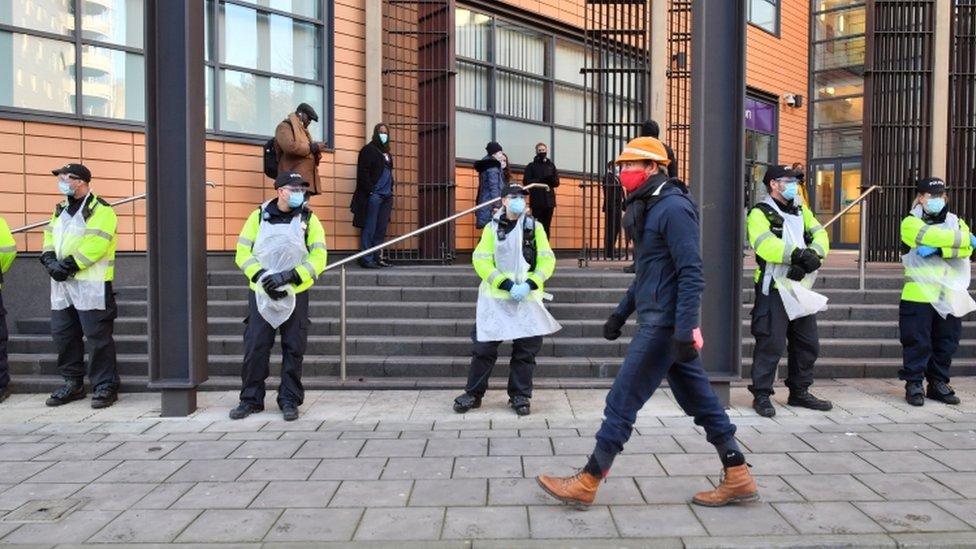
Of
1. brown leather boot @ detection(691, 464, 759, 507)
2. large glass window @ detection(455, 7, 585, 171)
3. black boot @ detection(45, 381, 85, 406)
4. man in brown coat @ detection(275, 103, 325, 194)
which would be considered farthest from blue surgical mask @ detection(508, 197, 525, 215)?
large glass window @ detection(455, 7, 585, 171)

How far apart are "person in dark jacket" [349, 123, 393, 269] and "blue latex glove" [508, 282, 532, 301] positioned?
4.08 m

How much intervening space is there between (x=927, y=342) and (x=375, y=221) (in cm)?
668

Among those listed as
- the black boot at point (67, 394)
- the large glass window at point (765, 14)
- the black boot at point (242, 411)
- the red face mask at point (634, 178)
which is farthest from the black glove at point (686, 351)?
the large glass window at point (765, 14)

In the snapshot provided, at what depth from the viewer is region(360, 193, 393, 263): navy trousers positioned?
10.4m

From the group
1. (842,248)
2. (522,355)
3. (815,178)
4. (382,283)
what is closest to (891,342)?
(522,355)

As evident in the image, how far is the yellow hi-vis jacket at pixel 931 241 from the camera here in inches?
263

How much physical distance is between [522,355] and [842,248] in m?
13.5

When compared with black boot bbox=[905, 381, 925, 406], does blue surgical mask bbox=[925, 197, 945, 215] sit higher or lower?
higher

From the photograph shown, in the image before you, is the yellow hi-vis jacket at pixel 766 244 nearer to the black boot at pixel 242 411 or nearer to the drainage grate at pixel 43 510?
the black boot at pixel 242 411

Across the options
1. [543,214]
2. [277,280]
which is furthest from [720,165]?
[543,214]

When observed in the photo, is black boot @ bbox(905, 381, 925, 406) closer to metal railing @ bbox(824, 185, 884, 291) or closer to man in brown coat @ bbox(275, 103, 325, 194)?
metal railing @ bbox(824, 185, 884, 291)

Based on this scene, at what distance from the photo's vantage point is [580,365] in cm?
755

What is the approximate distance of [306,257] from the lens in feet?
21.3

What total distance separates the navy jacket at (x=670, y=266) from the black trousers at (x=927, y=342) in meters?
3.63
